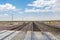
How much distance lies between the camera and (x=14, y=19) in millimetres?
2295

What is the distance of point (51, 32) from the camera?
88.4 inches

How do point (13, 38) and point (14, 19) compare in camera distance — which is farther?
point (14, 19)

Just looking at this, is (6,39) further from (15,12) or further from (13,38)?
(15,12)

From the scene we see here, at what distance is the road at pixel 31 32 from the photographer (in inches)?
86.0

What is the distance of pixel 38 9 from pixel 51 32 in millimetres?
481

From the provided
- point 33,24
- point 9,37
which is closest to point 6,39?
point 9,37

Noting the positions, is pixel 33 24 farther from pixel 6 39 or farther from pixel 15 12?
pixel 6 39

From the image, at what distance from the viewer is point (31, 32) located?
7.44 ft

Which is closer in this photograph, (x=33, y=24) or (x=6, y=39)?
(x=6, y=39)

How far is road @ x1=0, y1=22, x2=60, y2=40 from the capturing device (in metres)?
2.18

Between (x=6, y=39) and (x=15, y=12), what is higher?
(x=15, y=12)

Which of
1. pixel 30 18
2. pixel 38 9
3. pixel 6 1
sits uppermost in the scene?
pixel 6 1

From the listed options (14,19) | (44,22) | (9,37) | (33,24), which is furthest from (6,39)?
(44,22)

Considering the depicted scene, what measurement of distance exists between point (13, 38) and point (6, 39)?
0.40 feet
